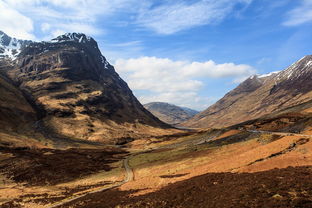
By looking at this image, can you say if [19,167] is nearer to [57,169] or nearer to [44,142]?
[57,169]

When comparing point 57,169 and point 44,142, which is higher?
point 44,142

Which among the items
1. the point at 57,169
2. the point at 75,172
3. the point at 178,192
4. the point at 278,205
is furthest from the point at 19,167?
the point at 278,205

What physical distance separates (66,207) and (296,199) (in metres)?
31.7

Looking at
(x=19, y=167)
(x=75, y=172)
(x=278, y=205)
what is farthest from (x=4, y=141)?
(x=278, y=205)

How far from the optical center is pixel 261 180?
1200 inches

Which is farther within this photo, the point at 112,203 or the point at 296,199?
the point at 112,203

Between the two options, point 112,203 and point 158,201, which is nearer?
point 158,201

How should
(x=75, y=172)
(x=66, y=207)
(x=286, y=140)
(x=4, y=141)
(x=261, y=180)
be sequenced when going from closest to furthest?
(x=261, y=180) < (x=66, y=207) < (x=286, y=140) < (x=75, y=172) < (x=4, y=141)

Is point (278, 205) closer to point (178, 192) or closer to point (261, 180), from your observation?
point (261, 180)

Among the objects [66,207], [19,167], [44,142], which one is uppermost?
[44,142]

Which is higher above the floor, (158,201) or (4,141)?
(4,141)

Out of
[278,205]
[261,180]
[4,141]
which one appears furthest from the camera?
[4,141]

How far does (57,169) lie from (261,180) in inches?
3073

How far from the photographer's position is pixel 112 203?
3562 centimetres
